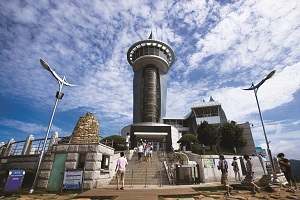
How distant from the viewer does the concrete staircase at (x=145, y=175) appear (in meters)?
9.80

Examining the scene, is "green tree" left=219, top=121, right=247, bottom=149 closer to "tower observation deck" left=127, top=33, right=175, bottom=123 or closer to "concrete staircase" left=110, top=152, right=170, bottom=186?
"concrete staircase" left=110, top=152, right=170, bottom=186

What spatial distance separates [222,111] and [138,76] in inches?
1044

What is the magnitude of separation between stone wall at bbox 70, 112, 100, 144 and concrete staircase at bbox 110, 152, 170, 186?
4.24 metres

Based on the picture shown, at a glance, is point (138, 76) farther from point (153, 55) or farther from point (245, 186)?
point (245, 186)

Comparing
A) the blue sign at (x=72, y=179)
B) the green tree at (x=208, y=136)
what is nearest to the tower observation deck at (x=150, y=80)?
the green tree at (x=208, y=136)

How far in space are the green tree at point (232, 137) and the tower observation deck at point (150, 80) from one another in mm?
18389

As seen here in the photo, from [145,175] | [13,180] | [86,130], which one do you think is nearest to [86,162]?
[13,180]

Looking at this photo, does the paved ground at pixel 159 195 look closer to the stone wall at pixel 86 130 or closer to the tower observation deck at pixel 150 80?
the stone wall at pixel 86 130

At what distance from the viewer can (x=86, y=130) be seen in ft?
46.7

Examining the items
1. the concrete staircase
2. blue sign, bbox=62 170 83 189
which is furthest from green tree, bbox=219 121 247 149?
blue sign, bbox=62 170 83 189

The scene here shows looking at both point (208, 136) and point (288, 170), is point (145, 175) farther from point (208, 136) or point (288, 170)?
point (208, 136)

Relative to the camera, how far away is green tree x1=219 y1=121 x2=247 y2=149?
25922mm

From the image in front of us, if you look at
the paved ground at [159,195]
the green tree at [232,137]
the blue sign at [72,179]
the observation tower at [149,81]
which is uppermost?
the observation tower at [149,81]

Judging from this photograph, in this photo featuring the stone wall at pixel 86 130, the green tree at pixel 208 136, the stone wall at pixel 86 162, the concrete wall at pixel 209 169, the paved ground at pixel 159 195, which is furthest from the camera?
the green tree at pixel 208 136
